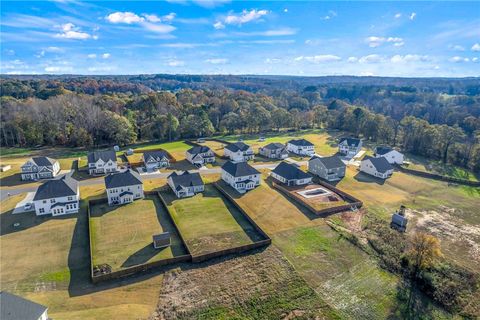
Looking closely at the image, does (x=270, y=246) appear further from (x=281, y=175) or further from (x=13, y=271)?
(x=13, y=271)

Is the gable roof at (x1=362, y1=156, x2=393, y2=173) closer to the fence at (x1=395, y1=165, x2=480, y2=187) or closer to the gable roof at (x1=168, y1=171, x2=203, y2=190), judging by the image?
the fence at (x1=395, y1=165, x2=480, y2=187)

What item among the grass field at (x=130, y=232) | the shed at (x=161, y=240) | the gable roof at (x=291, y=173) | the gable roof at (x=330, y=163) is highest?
the gable roof at (x=330, y=163)

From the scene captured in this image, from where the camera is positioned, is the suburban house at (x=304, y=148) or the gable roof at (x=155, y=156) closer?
the gable roof at (x=155, y=156)

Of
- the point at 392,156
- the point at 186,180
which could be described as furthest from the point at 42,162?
the point at 392,156

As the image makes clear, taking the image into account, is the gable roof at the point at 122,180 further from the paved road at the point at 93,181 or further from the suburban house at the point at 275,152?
the suburban house at the point at 275,152

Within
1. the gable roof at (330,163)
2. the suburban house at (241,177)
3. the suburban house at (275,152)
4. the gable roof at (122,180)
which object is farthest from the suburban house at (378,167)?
the gable roof at (122,180)

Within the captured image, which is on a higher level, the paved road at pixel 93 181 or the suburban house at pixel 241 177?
the suburban house at pixel 241 177
